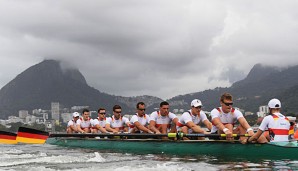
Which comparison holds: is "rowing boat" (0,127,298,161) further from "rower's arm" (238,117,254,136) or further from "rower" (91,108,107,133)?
"rower" (91,108,107,133)

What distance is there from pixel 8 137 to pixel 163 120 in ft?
34.9

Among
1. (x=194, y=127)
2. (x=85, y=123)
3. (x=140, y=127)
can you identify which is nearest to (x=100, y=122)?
(x=85, y=123)

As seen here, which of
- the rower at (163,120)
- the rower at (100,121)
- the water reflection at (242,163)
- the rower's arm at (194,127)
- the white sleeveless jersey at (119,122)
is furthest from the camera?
the rower at (100,121)

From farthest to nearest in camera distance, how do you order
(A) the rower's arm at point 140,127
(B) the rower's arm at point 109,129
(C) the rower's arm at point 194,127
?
1. (B) the rower's arm at point 109,129
2. (A) the rower's arm at point 140,127
3. (C) the rower's arm at point 194,127

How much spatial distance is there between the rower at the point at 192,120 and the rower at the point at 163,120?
1129mm

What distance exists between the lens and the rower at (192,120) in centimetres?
1395

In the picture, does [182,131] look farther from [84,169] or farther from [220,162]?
[84,169]

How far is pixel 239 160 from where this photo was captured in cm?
1083

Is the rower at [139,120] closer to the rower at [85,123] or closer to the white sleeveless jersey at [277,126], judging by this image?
the rower at [85,123]

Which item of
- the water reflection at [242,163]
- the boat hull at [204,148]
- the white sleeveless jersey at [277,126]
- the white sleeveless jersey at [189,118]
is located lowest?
the water reflection at [242,163]

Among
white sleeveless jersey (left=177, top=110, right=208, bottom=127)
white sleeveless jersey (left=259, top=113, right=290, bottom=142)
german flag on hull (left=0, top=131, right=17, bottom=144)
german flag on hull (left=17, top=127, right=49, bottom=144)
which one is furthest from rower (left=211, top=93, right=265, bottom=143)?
german flag on hull (left=0, top=131, right=17, bottom=144)

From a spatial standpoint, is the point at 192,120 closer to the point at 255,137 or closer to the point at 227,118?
the point at 227,118

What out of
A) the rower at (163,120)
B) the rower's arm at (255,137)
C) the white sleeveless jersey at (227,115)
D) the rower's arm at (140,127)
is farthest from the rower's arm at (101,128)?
the rower's arm at (255,137)

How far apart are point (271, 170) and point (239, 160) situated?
194cm
